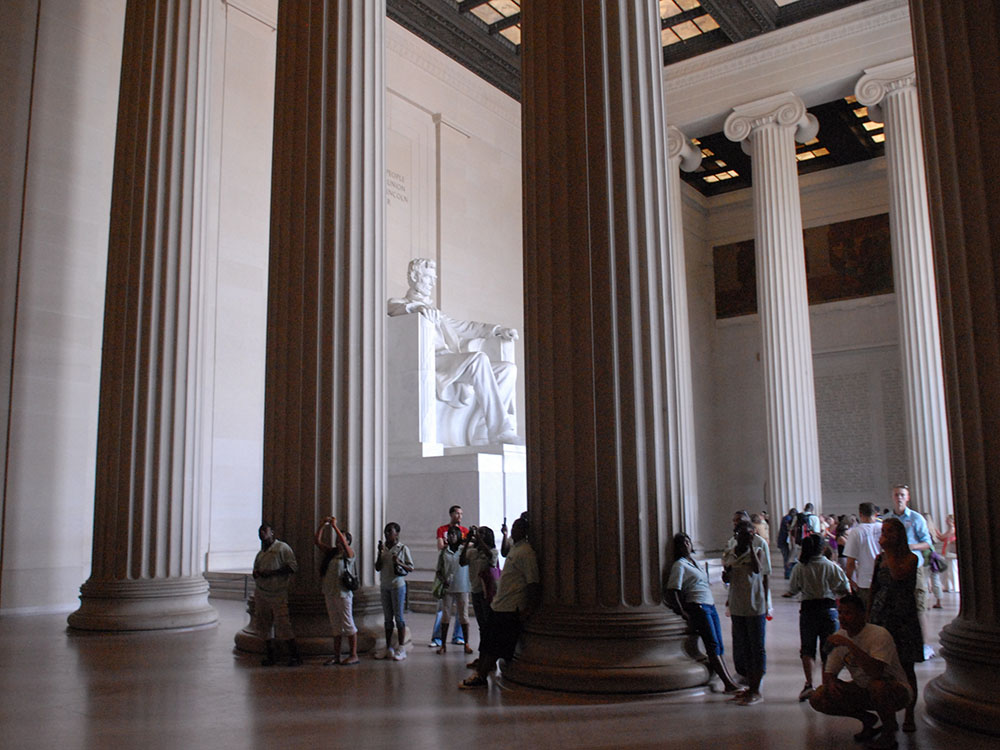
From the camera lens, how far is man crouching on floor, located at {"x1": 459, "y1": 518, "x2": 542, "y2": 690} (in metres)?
5.41

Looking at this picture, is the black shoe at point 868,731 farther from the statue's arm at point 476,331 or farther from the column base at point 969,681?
the statue's arm at point 476,331

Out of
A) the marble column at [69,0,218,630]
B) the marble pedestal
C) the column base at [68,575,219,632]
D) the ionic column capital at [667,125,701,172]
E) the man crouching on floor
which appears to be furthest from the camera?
the ionic column capital at [667,125,701,172]

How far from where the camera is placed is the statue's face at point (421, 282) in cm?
1299

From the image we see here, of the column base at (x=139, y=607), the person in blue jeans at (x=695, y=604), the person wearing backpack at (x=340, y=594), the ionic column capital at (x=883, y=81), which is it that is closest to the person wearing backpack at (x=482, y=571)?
the person wearing backpack at (x=340, y=594)

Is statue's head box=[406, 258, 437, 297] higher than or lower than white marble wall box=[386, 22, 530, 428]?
lower

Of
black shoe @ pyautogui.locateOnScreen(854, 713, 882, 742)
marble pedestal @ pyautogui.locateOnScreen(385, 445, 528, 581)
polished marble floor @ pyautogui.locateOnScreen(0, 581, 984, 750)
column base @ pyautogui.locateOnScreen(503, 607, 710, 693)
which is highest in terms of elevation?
marble pedestal @ pyautogui.locateOnScreen(385, 445, 528, 581)

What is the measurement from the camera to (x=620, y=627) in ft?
16.6

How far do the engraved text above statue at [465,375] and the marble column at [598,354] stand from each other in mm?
6767

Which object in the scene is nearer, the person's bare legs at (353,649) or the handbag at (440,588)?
the person's bare legs at (353,649)

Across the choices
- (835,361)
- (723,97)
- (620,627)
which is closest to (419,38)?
(723,97)

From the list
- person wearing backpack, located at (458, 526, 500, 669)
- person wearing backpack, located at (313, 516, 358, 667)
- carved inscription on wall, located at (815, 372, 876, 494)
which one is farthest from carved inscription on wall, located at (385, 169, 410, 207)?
carved inscription on wall, located at (815, 372, 876, 494)

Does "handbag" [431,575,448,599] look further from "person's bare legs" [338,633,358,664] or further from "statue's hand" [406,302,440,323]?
"statue's hand" [406,302,440,323]

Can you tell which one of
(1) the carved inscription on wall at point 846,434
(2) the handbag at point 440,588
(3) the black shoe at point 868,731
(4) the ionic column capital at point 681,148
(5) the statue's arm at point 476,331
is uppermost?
(4) the ionic column capital at point 681,148

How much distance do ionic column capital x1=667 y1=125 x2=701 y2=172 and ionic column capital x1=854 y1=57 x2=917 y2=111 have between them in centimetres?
377
